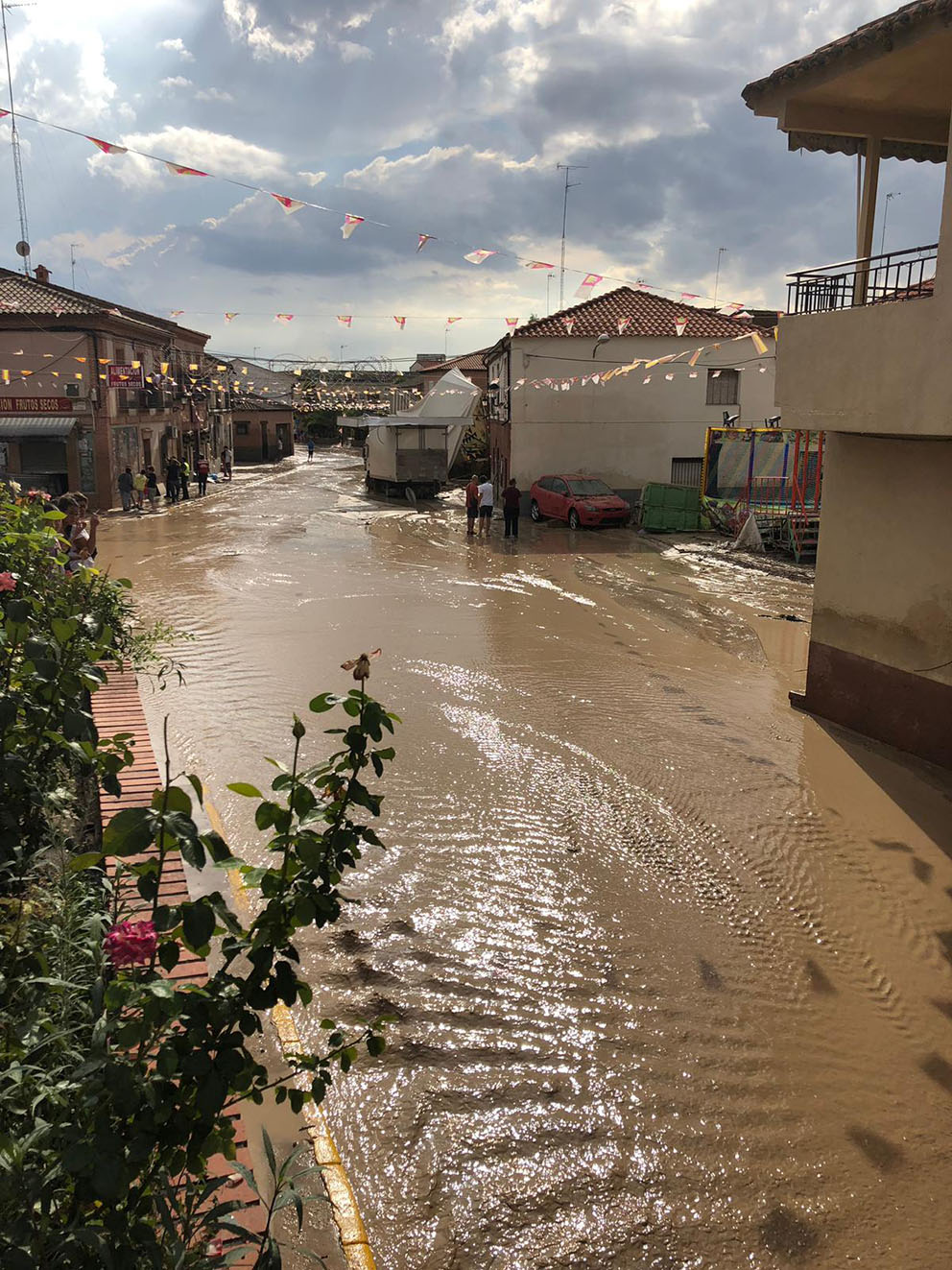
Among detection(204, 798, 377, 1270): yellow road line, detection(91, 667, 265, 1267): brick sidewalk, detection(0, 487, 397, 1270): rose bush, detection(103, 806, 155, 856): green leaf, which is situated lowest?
detection(204, 798, 377, 1270): yellow road line

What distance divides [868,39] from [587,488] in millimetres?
17954

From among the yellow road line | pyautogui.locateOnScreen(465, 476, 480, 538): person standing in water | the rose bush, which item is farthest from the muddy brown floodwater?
pyautogui.locateOnScreen(465, 476, 480, 538): person standing in water

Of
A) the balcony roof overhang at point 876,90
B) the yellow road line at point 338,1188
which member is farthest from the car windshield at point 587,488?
the yellow road line at point 338,1188

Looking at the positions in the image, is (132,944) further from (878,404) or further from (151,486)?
(151,486)

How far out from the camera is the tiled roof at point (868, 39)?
24.4 ft

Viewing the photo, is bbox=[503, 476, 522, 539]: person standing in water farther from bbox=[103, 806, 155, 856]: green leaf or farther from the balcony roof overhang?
bbox=[103, 806, 155, 856]: green leaf

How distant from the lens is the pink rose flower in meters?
2.27

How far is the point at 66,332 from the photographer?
29219mm

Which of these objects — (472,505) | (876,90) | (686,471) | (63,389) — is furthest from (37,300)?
(876,90)

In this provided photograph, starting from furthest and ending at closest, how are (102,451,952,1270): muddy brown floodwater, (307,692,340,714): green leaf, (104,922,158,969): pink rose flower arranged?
1. (102,451,952,1270): muddy brown floodwater
2. (307,692,340,714): green leaf
3. (104,922,158,969): pink rose flower

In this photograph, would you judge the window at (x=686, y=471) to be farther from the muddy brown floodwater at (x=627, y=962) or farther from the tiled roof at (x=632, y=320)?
the muddy brown floodwater at (x=627, y=962)

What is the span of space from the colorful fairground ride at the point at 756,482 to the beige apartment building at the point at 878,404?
11.0 m

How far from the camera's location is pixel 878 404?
7.89 metres

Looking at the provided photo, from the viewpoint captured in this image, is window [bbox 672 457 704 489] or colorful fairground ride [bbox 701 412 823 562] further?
window [bbox 672 457 704 489]
